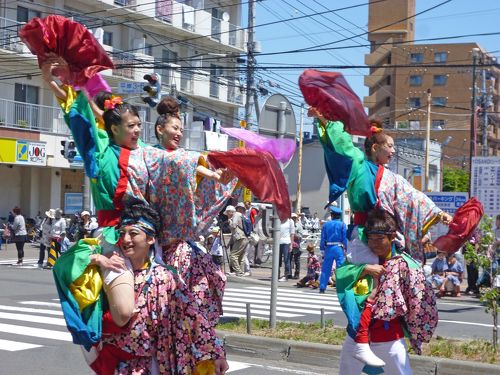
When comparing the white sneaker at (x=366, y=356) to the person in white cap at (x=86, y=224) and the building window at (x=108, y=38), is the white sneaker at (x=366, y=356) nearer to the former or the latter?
the person in white cap at (x=86, y=224)

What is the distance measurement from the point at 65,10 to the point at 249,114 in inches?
451

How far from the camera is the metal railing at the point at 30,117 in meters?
33.1

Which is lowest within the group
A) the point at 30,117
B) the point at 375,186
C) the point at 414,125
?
the point at 375,186

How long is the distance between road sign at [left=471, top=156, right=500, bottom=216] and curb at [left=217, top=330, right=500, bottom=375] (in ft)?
32.0

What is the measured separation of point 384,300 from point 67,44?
245 centimetres

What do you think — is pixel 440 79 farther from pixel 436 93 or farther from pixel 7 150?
pixel 7 150

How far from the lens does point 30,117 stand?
3403cm

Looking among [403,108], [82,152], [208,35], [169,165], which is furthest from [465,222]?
[403,108]

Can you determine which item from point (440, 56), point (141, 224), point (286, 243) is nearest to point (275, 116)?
point (141, 224)

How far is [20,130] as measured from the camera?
33.4 m

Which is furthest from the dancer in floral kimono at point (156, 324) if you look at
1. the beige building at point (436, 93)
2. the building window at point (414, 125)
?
the beige building at point (436, 93)

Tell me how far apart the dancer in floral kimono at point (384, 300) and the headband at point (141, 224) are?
58.9 inches

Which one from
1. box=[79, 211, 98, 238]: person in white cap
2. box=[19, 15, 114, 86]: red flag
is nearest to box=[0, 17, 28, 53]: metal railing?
box=[79, 211, 98, 238]: person in white cap

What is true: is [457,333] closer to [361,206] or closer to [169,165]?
[361,206]
